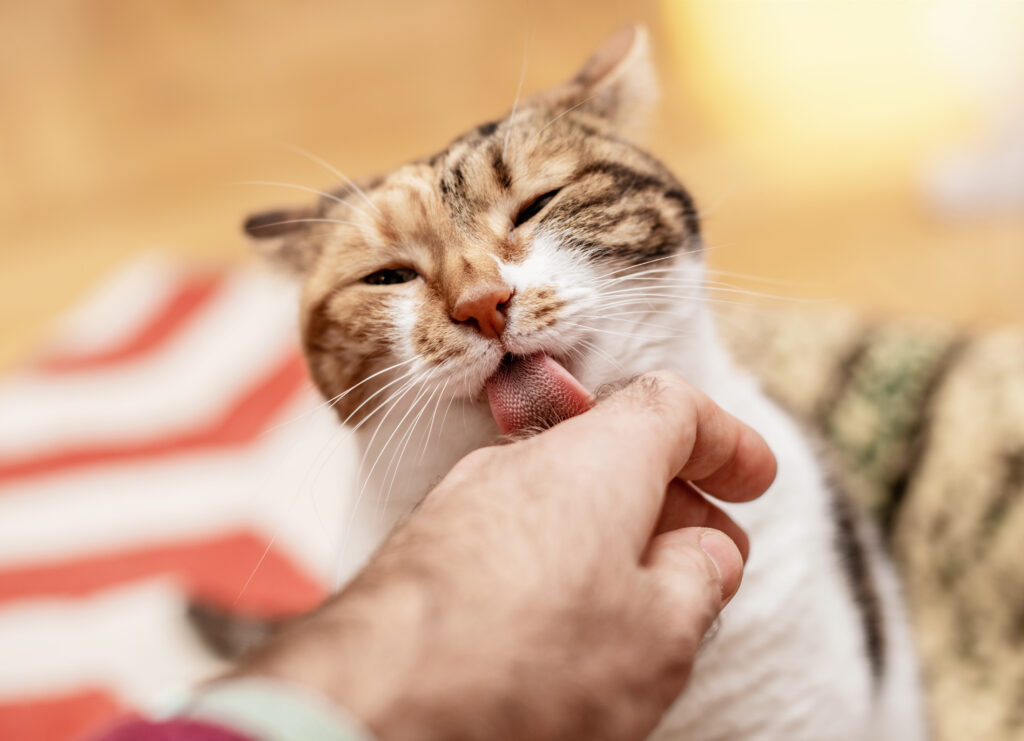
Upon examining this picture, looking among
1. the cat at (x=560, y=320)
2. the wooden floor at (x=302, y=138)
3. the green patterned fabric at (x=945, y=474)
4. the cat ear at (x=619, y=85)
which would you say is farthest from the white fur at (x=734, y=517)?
the wooden floor at (x=302, y=138)

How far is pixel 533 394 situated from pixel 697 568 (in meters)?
0.25

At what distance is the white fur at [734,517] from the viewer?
995 millimetres

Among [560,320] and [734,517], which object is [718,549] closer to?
[560,320]

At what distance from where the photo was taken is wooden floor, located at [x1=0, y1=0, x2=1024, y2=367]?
2783 millimetres

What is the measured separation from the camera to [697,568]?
2.48 feet

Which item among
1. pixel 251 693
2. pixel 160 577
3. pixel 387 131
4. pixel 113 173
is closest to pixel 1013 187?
pixel 387 131

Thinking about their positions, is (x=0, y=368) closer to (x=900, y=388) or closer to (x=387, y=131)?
(x=387, y=131)

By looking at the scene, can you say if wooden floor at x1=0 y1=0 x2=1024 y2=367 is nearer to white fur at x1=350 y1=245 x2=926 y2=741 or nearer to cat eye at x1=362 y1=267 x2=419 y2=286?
white fur at x1=350 y1=245 x2=926 y2=741

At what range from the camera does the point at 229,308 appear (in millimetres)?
2881

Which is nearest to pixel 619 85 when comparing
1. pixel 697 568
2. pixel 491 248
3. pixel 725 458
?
pixel 491 248

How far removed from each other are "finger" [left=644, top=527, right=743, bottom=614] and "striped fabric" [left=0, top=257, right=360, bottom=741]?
711 millimetres

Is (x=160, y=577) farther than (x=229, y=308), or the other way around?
(x=229, y=308)

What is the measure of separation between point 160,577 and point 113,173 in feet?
7.26

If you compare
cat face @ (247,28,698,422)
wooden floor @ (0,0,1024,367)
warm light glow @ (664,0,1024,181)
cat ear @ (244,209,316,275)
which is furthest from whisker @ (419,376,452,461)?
warm light glow @ (664,0,1024,181)
